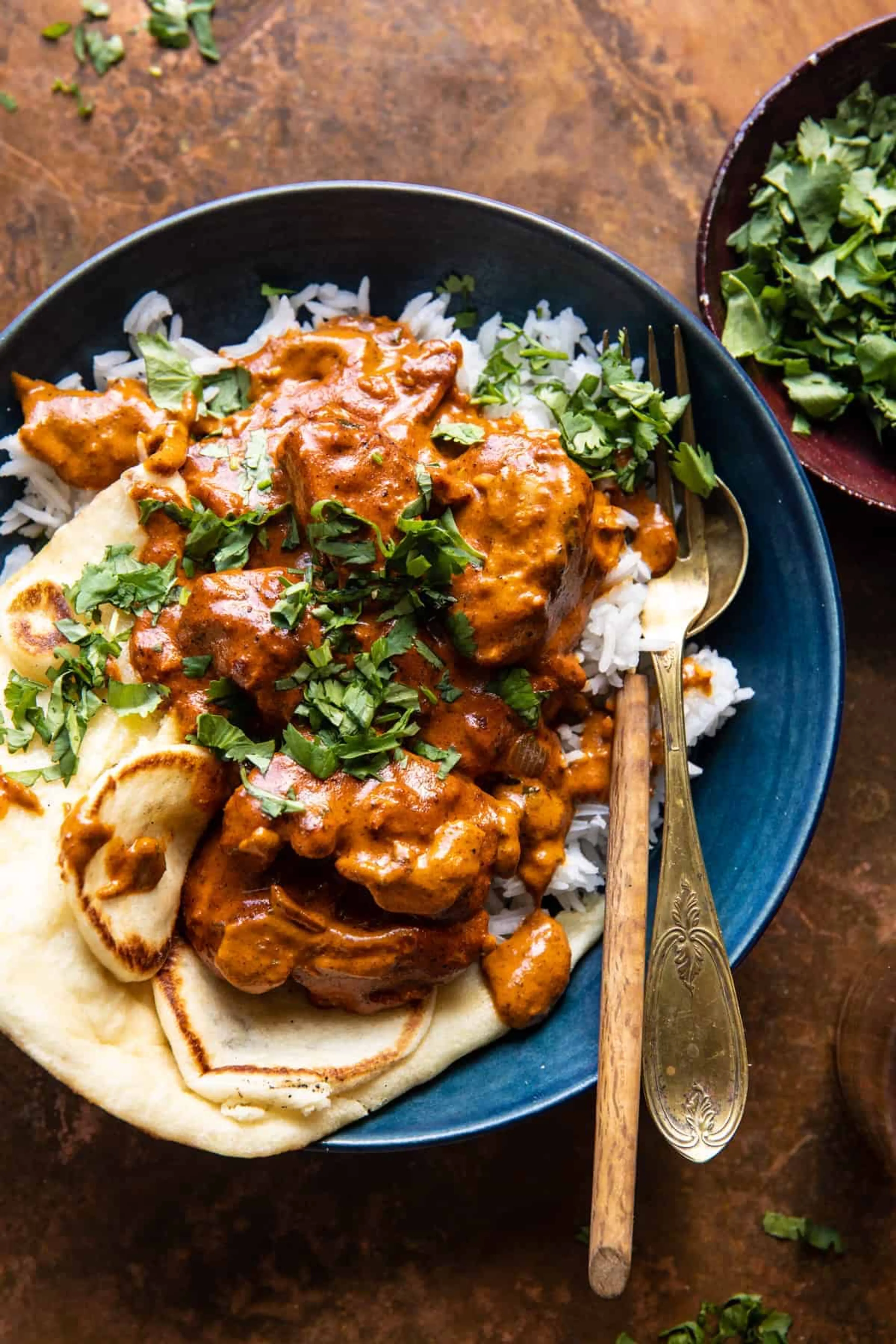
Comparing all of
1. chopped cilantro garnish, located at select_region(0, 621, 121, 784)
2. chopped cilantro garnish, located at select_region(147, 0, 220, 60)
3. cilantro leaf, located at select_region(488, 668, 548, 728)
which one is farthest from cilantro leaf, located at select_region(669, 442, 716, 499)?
chopped cilantro garnish, located at select_region(147, 0, 220, 60)

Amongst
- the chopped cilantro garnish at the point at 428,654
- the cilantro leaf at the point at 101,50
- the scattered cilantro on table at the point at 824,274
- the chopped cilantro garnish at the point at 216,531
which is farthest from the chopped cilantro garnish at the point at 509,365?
the cilantro leaf at the point at 101,50

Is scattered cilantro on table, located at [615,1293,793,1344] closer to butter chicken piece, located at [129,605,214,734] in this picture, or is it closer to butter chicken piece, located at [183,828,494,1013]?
butter chicken piece, located at [183,828,494,1013]

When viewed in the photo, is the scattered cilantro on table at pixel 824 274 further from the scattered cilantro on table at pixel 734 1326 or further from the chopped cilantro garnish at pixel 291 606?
the scattered cilantro on table at pixel 734 1326

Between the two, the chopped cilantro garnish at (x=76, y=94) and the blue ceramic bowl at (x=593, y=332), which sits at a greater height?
the chopped cilantro garnish at (x=76, y=94)

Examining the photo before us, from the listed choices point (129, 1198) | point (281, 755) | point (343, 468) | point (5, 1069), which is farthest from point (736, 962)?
point (5, 1069)

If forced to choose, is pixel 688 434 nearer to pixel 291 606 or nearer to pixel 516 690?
pixel 516 690

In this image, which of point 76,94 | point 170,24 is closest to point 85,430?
point 76,94

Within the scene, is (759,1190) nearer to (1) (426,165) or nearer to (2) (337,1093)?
(2) (337,1093)
